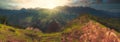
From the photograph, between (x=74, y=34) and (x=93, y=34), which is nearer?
(x=74, y=34)

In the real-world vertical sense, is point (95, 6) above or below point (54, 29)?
above

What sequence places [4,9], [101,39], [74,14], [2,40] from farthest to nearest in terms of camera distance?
[101,39], [2,40], [74,14], [4,9]

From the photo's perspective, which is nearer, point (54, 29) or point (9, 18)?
point (9, 18)

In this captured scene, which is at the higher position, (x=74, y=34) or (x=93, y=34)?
(x=74, y=34)

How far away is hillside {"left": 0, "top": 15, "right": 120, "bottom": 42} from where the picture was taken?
72125 millimetres

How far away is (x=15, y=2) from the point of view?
195 feet

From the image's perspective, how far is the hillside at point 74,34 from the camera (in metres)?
72.1

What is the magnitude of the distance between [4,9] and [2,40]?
52.3 ft

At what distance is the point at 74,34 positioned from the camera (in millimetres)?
77688

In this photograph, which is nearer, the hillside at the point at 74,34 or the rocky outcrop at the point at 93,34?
the hillside at the point at 74,34

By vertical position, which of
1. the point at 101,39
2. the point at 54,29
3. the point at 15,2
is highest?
the point at 15,2

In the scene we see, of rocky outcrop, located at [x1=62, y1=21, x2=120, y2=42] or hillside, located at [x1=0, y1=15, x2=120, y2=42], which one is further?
rocky outcrop, located at [x1=62, y1=21, x2=120, y2=42]

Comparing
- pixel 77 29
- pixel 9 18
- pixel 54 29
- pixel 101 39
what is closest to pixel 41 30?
pixel 54 29

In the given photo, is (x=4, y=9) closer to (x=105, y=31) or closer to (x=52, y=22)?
(x=52, y=22)
